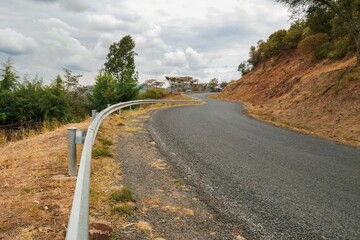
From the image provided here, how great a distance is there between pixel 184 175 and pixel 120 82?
26098mm

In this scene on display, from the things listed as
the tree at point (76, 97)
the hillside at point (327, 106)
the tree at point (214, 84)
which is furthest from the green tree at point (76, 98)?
the tree at point (214, 84)

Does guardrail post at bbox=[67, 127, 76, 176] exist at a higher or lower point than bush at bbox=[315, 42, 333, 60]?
lower

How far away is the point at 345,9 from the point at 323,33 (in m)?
10.3

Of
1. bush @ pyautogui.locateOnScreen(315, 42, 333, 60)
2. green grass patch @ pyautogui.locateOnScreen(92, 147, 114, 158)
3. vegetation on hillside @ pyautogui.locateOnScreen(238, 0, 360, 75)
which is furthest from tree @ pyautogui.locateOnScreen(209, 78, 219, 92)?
green grass patch @ pyautogui.locateOnScreen(92, 147, 114, 158)

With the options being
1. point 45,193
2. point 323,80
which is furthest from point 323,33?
point 45,193

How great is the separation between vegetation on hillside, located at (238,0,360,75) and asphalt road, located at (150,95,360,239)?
13.1m

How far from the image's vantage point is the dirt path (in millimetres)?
3811

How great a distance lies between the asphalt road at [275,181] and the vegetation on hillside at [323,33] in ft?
42.9

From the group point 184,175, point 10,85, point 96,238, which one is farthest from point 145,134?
point 10,85

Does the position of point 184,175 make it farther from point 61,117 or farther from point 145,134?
point 61,117

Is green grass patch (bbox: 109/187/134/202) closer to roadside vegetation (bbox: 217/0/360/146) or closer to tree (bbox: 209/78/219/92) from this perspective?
roadside vegetation (bbox: 217/0/360/146)

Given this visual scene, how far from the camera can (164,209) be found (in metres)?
4.52

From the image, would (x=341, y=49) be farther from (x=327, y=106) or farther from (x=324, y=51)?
(x=327, y=106)

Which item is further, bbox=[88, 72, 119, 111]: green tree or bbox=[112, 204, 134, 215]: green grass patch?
bbox=[88, 72, 119, 111]: green tree
